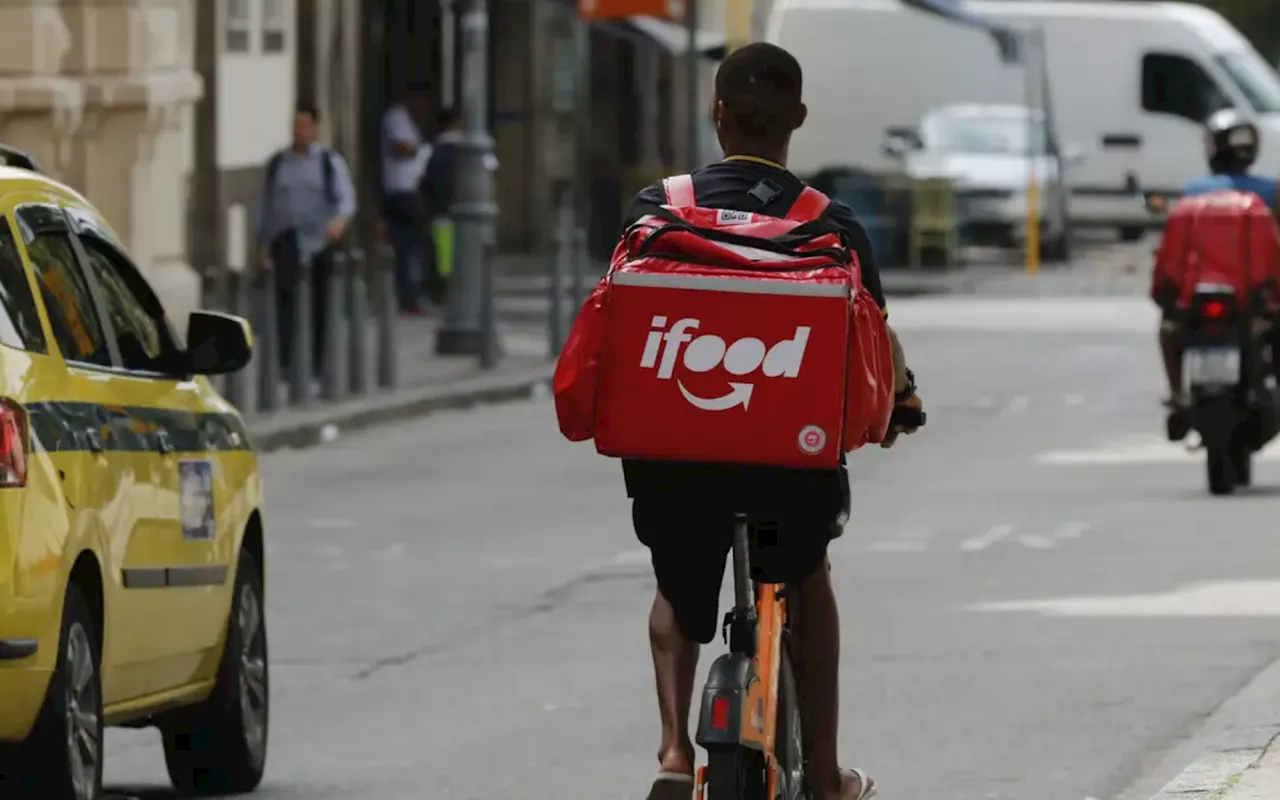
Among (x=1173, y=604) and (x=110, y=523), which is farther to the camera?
(x=1173, y=604)

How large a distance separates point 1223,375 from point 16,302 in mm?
10507

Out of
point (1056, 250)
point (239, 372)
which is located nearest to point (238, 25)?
point (239, 372)

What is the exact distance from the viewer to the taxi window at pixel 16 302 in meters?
8.21

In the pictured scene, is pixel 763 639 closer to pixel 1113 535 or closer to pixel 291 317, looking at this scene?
pixel 1113 535

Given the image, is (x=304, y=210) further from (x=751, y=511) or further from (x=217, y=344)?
(x=751, y=511)

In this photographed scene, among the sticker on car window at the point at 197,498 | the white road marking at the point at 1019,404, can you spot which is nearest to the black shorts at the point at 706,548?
the sticker on car window at the point at 197,498

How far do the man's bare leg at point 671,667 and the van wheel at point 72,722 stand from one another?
5.00ft

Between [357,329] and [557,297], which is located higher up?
[357,329]

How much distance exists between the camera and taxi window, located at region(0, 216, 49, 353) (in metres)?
8.21

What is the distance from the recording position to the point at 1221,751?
9.52m

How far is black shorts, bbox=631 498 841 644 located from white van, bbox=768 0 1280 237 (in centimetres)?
4387

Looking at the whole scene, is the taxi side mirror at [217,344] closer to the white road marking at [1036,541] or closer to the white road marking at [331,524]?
the white road marking at [1036,541]

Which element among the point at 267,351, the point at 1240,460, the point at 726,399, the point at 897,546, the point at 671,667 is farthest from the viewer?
the point at 267,351

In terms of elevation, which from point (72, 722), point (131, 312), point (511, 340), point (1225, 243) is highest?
point (131, 312)
